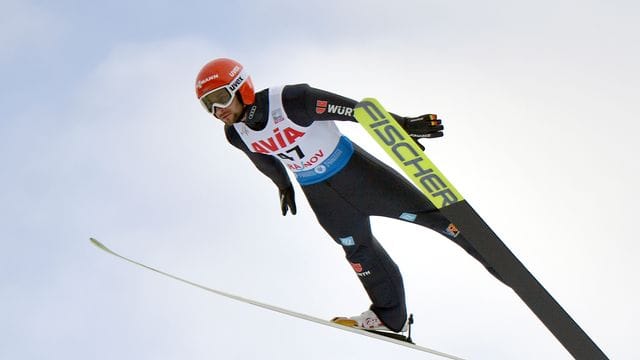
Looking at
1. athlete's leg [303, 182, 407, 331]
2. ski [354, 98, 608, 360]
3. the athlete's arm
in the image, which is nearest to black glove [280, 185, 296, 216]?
athlete's leg [303, 182, 407, 331]

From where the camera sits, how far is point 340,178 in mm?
3508

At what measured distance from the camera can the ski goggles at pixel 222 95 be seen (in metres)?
3.29

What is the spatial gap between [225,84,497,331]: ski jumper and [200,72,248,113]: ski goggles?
12 centimetres

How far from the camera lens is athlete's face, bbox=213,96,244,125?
335 centimetres

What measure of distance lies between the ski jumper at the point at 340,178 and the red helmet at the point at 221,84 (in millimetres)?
105

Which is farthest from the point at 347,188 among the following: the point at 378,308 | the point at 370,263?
the point at 378,308

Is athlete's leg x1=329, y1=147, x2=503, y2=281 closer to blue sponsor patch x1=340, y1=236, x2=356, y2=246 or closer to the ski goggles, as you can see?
blue sponsor patch x1=340, y1=236, x2=356, y2=246

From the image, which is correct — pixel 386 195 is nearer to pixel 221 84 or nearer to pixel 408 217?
pixel 408 217

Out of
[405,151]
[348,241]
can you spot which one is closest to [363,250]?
[348,241]

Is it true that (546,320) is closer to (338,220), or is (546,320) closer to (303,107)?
(338,220)

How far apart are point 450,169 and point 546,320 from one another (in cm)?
207

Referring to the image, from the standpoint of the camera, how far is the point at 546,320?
10.5 feet

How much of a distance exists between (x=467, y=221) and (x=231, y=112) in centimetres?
121

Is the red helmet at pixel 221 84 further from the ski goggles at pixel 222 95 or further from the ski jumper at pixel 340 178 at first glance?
the ski jumper at pixel 340 178
